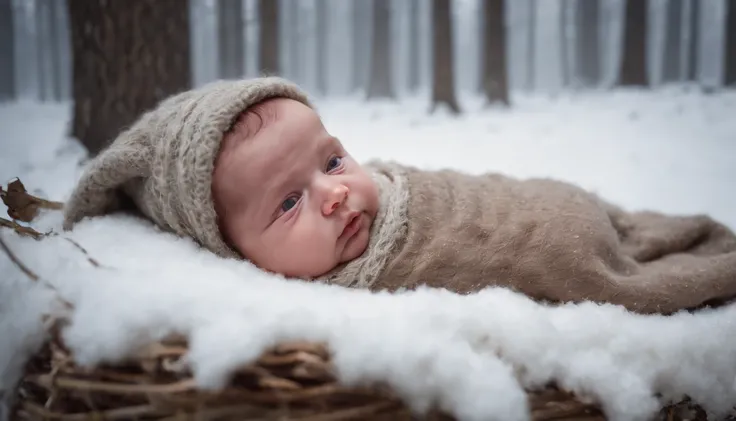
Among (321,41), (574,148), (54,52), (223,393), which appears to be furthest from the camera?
(321,41)

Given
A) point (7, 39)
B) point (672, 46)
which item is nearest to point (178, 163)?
point (7, 39)

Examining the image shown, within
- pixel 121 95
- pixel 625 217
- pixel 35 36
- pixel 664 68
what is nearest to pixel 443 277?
pixel 625 217

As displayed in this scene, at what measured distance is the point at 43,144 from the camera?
1701 mm

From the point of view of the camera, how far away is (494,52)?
4309 mm

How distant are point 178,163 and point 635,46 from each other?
4.81 metres

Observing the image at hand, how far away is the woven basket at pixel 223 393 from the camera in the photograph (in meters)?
0.54

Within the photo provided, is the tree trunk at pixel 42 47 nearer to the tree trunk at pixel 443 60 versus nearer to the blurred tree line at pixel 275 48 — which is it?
the blurred tree line at pixel 275 48

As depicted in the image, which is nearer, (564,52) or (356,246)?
(356,246)

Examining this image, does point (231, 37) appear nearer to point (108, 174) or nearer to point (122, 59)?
point (122, 59)

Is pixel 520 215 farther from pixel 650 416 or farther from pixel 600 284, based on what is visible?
pixel 650 416

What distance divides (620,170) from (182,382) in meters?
1.99

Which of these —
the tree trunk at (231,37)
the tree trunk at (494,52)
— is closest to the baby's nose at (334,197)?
the tree trunk at (494,52)

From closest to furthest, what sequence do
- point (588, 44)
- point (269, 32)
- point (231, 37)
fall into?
point (269, 32) < point (231, 37) < point (588, 44)

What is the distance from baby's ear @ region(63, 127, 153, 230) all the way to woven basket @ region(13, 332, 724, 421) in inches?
18.9
